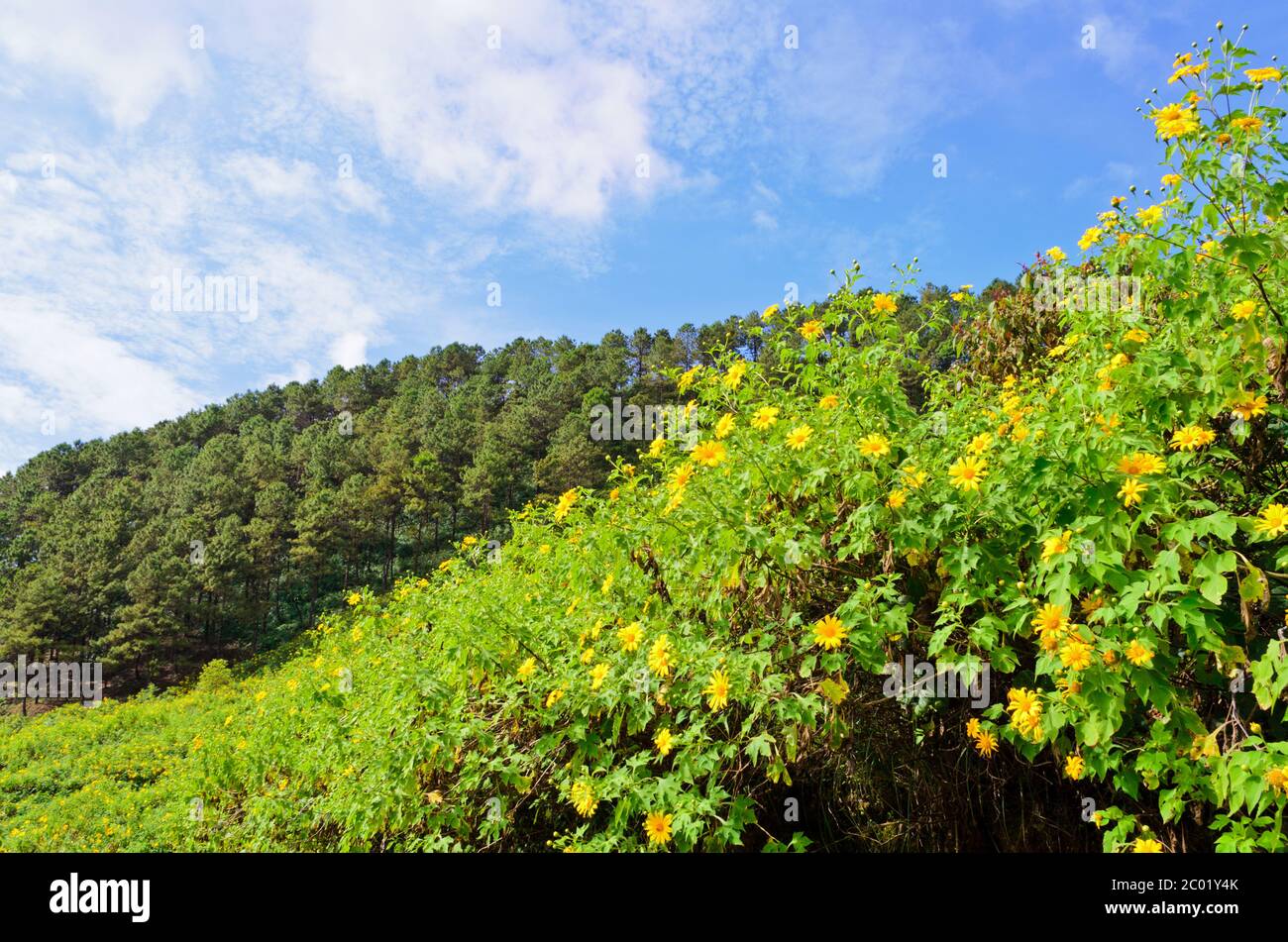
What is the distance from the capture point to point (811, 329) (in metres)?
2.44

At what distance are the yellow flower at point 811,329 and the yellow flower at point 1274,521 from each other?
1288 mm

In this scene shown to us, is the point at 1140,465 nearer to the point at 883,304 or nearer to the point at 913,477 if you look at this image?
the point at 913,477

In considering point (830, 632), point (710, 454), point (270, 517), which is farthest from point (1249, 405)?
point (270, 517)

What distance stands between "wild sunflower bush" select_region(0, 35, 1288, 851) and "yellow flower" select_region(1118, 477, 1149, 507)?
0.7 inches

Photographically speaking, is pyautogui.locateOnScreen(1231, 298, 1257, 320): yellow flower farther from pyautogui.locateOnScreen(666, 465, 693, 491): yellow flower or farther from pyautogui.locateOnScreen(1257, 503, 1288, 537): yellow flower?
pyautogui.locateOnScreen(666, 465, 693, 491): yellow flower

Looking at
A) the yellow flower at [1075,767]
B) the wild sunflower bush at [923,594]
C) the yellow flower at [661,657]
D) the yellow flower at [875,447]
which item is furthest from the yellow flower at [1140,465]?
the yellow flower at [661,657]

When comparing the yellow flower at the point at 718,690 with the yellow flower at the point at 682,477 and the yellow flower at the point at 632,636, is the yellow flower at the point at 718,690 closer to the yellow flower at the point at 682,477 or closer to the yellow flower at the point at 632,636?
the yellow flower at the point at 632,636

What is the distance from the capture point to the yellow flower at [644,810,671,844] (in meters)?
2.02

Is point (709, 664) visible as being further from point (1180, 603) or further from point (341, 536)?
point (341, 536)

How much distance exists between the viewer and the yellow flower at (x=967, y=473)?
6.33 ft

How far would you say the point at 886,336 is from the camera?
7.83 ft
